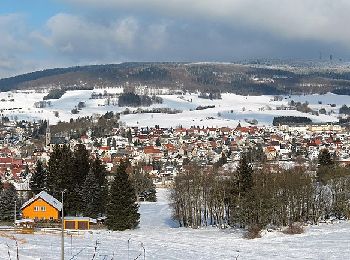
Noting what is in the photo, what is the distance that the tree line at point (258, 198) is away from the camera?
3897cm

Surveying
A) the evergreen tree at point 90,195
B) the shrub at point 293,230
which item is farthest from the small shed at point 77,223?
the shrub at point 293,230

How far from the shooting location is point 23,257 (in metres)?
25.3

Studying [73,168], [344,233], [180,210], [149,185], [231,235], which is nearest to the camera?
[344,233]

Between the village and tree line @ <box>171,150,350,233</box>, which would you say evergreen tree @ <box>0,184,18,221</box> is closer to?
tree line @ <box>171,150,350,233</box>

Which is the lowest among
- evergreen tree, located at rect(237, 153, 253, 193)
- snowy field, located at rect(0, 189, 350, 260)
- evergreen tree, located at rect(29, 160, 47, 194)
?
snowy field, located at rect(0, 189, 350, 260)

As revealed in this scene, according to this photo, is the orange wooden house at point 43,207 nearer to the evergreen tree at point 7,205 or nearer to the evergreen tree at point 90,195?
the evergreen tree at point 7,205

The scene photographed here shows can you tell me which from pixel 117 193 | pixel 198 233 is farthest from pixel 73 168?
pixel 198 233

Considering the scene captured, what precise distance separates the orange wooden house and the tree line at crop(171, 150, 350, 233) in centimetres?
887

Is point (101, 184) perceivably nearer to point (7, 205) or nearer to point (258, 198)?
point (7, 205)

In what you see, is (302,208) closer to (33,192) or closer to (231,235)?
(231,235)

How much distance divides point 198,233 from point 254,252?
29.0 ft

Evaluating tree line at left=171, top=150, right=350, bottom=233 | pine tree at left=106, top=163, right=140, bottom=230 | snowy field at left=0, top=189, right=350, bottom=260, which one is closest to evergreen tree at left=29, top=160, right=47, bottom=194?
pine tree at left=106, top=163, right=140, bottom=230

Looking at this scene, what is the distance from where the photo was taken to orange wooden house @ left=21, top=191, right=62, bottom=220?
1751 inches

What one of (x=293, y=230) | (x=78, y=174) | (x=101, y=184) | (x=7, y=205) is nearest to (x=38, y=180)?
(x=78, y=174)
